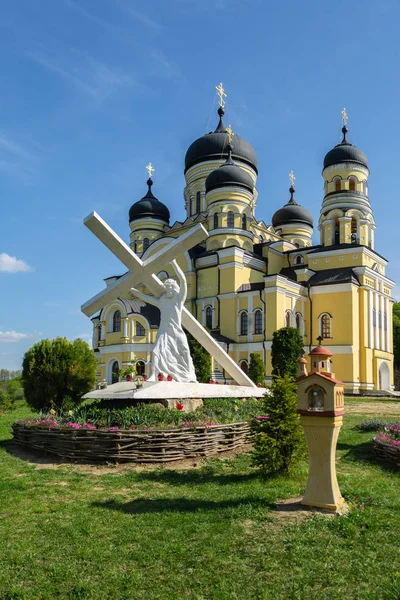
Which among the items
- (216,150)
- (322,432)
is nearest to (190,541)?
(322,432)

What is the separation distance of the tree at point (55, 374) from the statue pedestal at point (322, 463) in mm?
9382

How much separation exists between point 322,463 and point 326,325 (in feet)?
→ 83.0

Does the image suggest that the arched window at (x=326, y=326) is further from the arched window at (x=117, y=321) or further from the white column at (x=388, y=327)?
the arched window at (x=117, y=321)

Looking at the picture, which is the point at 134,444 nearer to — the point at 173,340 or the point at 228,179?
the point at 173,340

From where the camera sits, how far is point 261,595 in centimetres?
371

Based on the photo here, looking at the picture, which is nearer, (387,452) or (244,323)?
(387,452)

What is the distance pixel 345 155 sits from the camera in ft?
107

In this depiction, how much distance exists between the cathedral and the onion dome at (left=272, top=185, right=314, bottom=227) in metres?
6.50

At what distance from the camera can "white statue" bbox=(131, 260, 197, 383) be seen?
11.4 m

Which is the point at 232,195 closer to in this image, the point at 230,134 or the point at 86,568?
the point at 230,134

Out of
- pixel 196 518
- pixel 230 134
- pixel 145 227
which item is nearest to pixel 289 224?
pixel 230 134

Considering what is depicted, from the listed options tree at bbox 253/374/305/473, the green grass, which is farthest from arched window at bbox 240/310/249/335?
the green grass

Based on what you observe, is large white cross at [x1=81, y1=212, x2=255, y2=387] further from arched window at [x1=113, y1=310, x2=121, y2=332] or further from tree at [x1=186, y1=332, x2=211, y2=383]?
arched window at [x1=113, y1=310, x2=121, y2=332]

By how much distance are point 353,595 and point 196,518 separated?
1.97 metres
